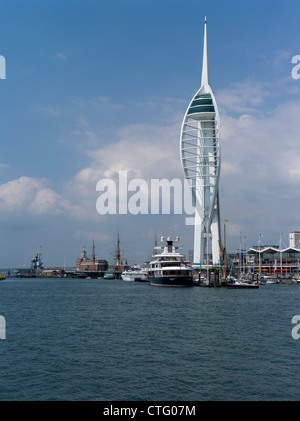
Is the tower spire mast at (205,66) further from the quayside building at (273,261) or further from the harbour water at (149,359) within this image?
the harbour water at (149,359)

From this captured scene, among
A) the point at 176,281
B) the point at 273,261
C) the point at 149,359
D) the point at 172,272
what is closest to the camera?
the point at 149,359

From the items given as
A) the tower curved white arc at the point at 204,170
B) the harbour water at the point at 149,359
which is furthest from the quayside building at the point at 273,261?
the harbour water at the point at 149,359

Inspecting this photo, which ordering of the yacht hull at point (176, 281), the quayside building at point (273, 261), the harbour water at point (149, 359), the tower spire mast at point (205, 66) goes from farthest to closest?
the quayside building at point (273, 261) → the tower spire mast at point (205, 66) → the yacht hull at point (176, 281) → the harbour water at point (149, 359)

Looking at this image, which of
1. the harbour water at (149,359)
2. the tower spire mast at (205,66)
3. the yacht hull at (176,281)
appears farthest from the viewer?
the tower spire mast at (205,66)

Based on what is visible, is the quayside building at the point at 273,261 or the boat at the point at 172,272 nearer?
the boat at the point at 172,272

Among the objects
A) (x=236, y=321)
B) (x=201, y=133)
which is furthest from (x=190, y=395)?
(x=201, y=133)

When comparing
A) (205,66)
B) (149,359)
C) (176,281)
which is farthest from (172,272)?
(205,66)

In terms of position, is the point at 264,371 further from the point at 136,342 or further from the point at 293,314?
the point at 293,314

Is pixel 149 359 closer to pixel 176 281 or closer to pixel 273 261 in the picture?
pixel 176 281

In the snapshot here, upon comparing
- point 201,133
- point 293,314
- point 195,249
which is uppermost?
point 201,133

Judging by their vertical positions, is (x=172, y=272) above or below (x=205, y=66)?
below

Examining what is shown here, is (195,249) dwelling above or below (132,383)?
above
